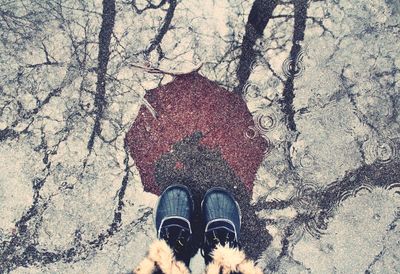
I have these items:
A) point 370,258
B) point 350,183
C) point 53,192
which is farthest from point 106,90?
point 370,258

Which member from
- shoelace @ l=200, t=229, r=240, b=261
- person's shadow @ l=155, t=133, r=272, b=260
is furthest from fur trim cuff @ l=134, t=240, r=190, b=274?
person's shadow @ l=155, t=133, r=272, b=260

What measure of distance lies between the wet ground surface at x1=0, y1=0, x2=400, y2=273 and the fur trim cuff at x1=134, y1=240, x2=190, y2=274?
368mm

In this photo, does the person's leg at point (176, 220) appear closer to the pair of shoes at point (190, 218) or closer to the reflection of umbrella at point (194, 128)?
the pair of shoes at point (190, 218)

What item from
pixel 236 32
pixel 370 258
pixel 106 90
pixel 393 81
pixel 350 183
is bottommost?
pixel 370 258

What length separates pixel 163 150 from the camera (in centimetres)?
258

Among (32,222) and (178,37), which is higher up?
(178,37)

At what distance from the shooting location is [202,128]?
2584 mm

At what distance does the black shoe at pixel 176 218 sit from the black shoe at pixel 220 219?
11 centimetres

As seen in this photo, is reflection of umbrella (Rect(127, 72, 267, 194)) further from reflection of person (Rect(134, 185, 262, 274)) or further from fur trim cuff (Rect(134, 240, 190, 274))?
fur trim cuff (Rect(134, 240, 190, 274))

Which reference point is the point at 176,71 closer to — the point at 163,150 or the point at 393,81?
the point at 163,150

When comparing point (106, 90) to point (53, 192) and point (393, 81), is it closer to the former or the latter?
point (53, 192)

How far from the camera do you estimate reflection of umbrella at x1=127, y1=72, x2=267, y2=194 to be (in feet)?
8.47

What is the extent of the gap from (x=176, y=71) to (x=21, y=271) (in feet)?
5.57

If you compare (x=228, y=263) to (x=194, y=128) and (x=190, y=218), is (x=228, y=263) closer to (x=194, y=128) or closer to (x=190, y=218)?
(x=190, y=218)
